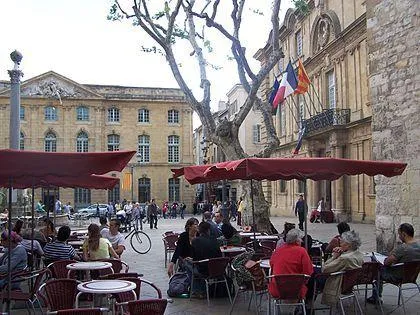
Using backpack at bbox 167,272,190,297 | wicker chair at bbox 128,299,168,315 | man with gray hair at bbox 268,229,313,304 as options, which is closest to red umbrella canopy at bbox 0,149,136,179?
wicker chair at bbox 128,299,168,315

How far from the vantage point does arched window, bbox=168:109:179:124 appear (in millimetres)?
56125

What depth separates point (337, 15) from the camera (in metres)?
27.4

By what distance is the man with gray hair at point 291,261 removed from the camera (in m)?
6.12

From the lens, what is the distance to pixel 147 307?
4426 millimetres

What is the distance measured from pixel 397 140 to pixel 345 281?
5.95 metres

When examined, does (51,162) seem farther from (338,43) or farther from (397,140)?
(338,43)

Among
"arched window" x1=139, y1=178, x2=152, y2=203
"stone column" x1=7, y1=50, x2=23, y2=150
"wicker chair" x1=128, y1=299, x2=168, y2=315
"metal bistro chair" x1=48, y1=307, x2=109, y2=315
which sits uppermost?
"stone column" x1=7, y1=50, x2=23, y2=150

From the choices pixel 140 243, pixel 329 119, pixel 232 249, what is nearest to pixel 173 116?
pixel 329 119

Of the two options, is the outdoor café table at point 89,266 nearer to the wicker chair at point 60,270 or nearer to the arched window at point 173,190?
the wicker chair at point 60,270

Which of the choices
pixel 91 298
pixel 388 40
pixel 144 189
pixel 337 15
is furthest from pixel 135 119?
pixel 91 298

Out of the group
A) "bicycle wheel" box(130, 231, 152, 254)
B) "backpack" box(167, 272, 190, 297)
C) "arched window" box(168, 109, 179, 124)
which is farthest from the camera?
"arched window" box(168, 109, 179, 124)

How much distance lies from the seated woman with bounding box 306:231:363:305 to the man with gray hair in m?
0.28

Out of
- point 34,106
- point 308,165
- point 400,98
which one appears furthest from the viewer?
point 34,106

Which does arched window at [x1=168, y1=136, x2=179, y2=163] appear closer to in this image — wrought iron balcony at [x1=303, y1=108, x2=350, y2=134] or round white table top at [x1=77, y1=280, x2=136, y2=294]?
wrought iron balcony at [x1=303, y1=108, x2=350, y2=134]
